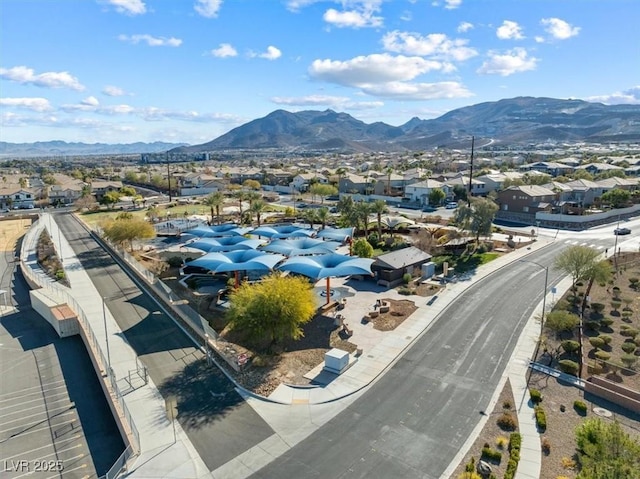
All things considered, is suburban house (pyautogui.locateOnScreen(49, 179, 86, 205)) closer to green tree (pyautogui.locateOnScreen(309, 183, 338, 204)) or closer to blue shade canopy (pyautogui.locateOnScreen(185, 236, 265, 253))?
green tree (pyautogui.locateOnScreen(309, 183, 338, 204))

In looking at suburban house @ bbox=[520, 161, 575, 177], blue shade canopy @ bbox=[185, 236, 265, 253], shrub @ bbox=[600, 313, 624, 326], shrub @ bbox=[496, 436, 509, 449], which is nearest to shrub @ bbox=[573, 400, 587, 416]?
shrub @ bbox=[496, 436, 509, 449]

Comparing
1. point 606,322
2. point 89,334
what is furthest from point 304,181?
point 606,322

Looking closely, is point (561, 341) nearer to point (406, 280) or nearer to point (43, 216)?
point (406, 280)

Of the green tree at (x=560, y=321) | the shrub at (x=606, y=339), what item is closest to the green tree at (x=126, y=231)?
the green tree at (x=560, y=321)

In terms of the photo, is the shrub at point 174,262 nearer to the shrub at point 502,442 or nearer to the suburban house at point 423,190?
the shrub at point 502,442

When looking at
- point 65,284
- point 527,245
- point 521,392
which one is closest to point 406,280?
point 521,392

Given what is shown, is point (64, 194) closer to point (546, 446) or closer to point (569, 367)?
point (569, 367)
